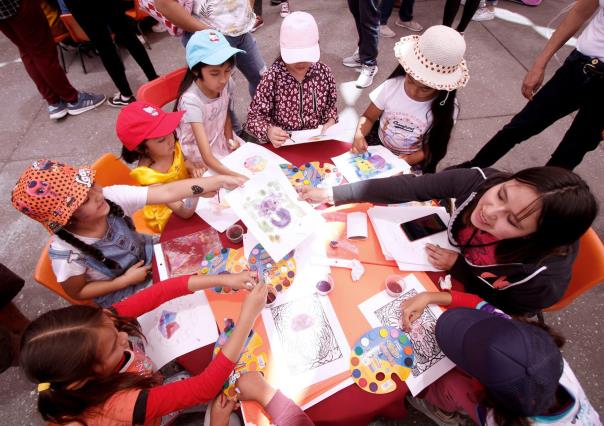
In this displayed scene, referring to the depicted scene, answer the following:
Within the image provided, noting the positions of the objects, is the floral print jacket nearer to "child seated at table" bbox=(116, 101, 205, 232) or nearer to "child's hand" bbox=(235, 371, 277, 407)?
"child seated at table" bbox=(116, 101, 205, 232)

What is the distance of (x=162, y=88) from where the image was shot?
213cm

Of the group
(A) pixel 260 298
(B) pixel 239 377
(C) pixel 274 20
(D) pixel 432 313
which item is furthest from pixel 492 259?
(C) pixel 274 20

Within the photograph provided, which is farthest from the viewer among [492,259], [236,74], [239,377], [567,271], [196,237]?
[236,74]

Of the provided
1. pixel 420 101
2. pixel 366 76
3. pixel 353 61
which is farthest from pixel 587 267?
pixel 353 61

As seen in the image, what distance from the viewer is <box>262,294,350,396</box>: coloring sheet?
47.4 inches

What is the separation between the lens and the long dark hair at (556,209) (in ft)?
3.90

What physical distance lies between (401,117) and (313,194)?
86 cm

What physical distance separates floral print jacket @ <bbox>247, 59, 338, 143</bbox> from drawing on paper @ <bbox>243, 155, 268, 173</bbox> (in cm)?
21

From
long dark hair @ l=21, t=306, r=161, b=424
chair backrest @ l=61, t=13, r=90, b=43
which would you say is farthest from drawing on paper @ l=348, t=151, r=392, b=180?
chair backrest @ l=61, t=13, r=90, b=43

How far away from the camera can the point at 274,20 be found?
4.83m

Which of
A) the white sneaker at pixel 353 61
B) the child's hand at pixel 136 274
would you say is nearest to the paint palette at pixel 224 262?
the child's hand at pixel 136 274

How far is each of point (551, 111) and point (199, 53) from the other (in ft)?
7.67

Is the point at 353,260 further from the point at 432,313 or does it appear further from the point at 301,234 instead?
the point at 432,313

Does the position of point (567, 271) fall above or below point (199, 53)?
A: below
